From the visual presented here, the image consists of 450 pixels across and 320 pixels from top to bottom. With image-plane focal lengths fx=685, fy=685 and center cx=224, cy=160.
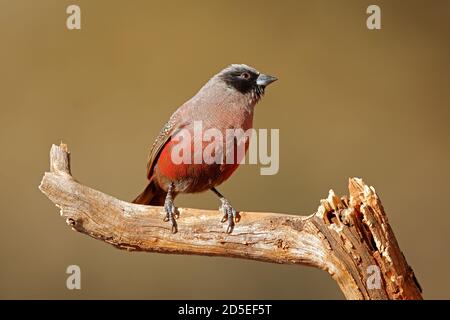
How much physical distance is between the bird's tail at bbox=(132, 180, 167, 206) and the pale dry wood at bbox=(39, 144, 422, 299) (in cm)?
41

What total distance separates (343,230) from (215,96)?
103 centimetres

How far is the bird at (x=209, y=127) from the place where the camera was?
132 inches

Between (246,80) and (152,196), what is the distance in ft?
2.76

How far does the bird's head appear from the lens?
360 cm

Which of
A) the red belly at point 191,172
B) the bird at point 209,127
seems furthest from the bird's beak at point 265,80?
the red belly at point 191,172

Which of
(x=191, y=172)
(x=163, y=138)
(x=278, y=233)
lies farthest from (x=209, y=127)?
(x=278, y=233)

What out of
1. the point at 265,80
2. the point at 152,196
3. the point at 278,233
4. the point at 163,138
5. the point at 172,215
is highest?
the point at 265,80

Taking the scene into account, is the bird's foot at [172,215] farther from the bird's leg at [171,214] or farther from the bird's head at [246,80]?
the bird's head at [246,80]

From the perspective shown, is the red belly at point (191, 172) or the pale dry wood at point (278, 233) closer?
the pale dry wood at point (278, 233)

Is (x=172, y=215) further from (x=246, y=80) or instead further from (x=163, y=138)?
(x=246, y=80)

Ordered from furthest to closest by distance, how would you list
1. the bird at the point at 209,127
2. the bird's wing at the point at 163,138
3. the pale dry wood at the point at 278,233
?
the bird's wing at the point at 163,138, the bird at the point at 209,127, the pale dry wood at the point at 278,233

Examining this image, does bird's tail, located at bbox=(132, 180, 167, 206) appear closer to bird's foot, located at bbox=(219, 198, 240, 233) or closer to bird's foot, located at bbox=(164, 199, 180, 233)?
bird's foot, located at bbox=(164, 199, 180, 233)

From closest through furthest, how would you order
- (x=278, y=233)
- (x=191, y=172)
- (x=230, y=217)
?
(x=278, y=233) → (x=230, y=217) → (x=191, y=172)

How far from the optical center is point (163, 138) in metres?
3.62
